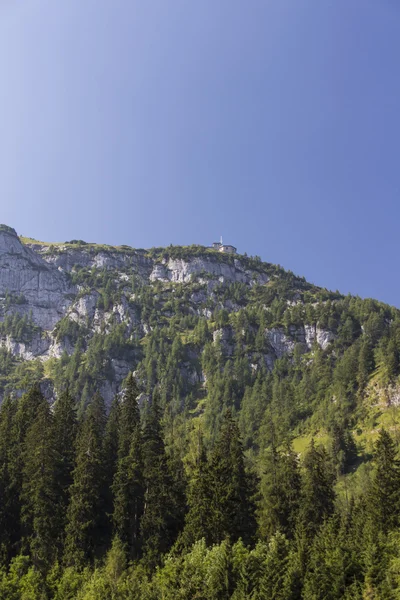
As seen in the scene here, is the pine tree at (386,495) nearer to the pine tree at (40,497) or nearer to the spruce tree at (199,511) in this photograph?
the spruce tree at (199,511)

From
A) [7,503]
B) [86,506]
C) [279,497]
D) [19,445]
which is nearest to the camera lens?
[86,506]

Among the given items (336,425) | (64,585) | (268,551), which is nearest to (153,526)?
(64,585)

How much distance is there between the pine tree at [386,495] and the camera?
6046cm

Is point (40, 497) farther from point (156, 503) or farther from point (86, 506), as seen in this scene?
point (156, 503)

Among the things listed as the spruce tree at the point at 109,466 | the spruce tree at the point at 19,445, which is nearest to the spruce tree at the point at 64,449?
the spruce tree at the point at 19,445

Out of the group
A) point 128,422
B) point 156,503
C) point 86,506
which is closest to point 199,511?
point 156,503

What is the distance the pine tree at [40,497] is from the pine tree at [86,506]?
2341 millimetres

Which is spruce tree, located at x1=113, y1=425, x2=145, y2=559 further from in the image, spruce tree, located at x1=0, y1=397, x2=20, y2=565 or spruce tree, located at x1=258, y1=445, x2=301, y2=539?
spruce tree, located at x1=258, y1=445, x2=301, y2=539

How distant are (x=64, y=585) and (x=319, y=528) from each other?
104 feet

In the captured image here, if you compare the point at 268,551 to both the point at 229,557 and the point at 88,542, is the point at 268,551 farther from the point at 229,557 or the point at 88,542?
the point at 88,542

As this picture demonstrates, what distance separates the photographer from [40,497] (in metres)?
58.9

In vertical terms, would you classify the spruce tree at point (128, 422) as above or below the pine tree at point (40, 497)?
above

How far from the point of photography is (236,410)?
190500mm

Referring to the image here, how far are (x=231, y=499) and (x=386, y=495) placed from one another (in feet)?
70.8
